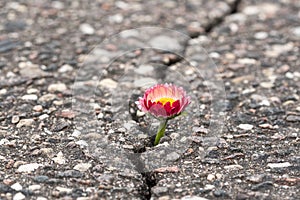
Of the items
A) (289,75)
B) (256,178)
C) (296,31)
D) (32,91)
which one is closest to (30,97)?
(32,91)

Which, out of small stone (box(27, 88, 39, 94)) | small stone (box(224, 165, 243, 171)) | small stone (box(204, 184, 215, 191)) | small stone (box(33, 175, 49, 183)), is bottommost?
small stone (box(33, 175, 49, 183))

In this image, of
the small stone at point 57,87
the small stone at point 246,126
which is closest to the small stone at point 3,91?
the small stone at point 57,87

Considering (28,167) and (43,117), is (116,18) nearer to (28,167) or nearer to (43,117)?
(43,117)

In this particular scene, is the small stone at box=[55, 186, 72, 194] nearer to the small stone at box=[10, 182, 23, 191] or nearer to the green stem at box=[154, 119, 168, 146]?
the small stone at box=[10, 182, 23, 191]

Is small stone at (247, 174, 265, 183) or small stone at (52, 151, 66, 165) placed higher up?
small stone at (247, 174, 265, 183)

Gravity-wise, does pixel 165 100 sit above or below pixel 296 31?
below

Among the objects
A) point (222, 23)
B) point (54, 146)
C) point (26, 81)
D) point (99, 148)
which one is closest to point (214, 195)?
point (99, 148)

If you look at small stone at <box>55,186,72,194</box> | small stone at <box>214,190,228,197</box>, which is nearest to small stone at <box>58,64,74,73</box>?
small stone at <box>55,186,72,194</box>

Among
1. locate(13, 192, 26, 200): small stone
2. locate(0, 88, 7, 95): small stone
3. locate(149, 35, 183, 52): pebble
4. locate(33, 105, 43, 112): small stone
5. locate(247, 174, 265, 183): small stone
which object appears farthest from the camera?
locate(149, 35, 183, 52): pebble
